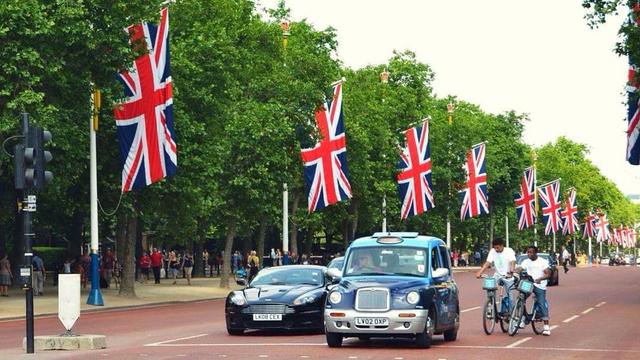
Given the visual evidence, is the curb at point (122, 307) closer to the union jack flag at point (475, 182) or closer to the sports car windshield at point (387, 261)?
the sports car windshield at point (387, 261)

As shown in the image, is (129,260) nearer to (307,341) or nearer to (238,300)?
(238,300)

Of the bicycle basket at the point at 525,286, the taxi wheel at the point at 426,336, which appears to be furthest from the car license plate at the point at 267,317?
the bicycle basket at the point at 525,286

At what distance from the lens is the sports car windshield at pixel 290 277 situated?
27484mm

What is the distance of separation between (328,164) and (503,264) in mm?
29987

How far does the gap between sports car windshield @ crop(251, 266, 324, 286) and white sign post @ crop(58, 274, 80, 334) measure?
5.12 metres

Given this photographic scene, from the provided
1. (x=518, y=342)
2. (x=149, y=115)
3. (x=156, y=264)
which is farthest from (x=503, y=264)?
(x=156, y=264)

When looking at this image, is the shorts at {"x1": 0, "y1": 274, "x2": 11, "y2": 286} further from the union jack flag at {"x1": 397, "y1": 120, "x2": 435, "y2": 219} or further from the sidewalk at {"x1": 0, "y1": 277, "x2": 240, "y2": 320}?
the union jack flag at {"x1": 397, "y1": 120, "x2": 435, "y2": 219}

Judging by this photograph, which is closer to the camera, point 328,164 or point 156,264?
point 328,164

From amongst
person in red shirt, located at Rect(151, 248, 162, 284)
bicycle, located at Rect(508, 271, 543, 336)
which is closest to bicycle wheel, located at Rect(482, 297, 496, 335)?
bicycle, located at Rect(508, 271, 543, 336)

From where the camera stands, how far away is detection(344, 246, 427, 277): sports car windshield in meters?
23.0

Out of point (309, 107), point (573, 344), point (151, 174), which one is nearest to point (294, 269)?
point (573, 344)

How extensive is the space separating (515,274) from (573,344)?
10.3 ft

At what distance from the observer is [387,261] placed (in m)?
23.1

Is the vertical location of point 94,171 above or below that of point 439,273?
above
